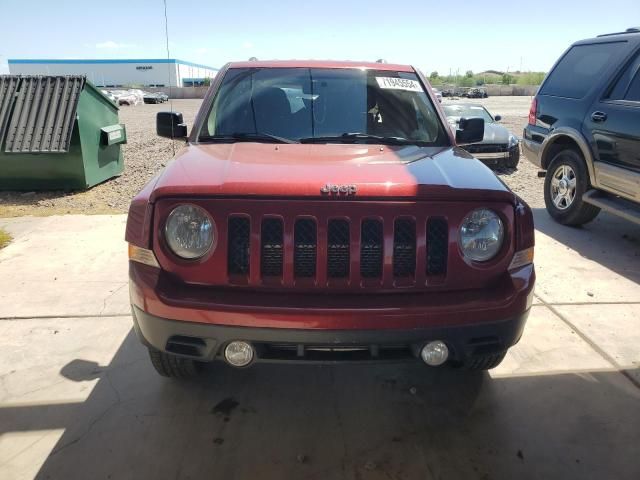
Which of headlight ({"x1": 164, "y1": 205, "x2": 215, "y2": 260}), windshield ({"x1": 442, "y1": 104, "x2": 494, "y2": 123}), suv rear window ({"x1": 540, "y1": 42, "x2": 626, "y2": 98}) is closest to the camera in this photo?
headlight ({"x1": 164, "y1": 205, "x2": 215, "y2": 260})

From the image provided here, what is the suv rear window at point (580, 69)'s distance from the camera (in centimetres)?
561

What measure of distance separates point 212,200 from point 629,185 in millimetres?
4424

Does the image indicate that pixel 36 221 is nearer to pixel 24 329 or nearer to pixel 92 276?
pixel 92 276

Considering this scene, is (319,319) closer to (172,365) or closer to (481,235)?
(481,235)

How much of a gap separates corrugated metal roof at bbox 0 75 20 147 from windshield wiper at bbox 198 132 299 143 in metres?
5.43

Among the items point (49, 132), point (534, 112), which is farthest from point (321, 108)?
point (49, 132)

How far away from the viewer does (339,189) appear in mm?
2133

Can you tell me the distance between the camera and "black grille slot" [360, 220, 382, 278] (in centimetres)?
217

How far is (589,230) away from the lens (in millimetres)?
6090

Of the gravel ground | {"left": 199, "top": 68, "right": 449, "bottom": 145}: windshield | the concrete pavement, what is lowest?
the concrete pavement

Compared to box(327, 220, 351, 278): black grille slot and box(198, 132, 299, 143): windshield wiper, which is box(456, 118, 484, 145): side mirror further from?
box(327, 220, 351, 278): black grille slot

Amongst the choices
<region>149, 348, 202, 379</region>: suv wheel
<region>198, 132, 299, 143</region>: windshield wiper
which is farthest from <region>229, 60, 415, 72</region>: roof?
<region>149, 348, 202, 379</region>: suv wheel

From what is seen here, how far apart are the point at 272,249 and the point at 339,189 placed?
0.38 metres

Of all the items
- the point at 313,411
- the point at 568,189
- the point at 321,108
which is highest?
the point at 321,108
